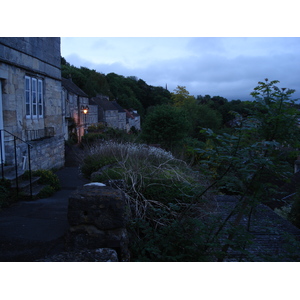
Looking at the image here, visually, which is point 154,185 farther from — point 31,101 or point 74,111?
point 74,111

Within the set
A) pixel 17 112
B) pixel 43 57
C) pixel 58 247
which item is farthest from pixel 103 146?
pixel 58 247

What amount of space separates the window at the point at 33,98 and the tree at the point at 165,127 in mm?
10655

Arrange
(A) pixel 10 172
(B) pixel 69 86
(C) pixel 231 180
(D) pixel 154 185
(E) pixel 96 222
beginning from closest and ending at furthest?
(C) pixel 231 180 < (E) pixel 96 222 < (D) pixel 154 185 < (A) pixel 10 172 < (B) pixel 69 86

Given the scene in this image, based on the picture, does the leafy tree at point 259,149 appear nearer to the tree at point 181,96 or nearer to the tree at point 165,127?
the tree at point 165,127

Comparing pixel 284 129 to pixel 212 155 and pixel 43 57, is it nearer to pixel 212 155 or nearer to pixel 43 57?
pixel 212 155

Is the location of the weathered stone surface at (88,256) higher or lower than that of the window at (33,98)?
lower

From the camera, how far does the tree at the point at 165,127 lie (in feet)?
62.3

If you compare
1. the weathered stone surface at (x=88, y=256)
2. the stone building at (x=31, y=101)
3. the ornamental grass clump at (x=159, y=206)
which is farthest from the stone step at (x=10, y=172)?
the weathered stone surface at (x=88, y=256)

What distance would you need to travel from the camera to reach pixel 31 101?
8.32m

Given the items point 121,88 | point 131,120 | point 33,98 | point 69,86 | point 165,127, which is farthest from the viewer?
point 121,88

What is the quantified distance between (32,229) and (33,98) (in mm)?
5489

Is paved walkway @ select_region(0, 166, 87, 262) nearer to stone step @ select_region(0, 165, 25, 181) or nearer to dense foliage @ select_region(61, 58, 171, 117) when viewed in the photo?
stone step @ select_region(0, 165, 25, 181)

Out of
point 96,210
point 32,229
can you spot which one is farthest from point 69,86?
point 96,210

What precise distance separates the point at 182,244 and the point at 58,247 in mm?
1621
